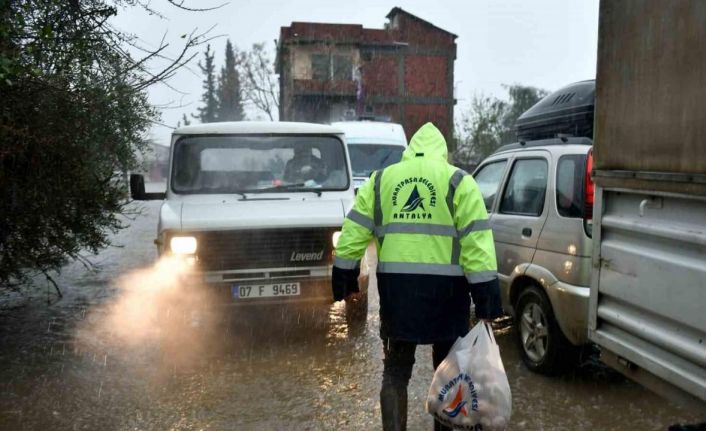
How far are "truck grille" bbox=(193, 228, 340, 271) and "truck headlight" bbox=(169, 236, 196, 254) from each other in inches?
2.2

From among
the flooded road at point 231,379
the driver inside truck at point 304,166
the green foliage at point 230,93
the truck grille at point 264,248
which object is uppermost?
the green foliage at point 230,93

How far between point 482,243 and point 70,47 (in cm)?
431

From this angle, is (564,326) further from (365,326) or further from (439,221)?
(365,326)

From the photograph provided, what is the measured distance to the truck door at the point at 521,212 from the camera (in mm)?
4848

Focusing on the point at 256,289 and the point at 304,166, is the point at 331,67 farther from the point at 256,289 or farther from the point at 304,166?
the point at 256,289

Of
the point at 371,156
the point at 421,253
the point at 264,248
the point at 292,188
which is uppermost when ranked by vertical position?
the point at 371,156

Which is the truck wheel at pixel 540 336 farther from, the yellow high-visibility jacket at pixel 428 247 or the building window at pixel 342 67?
the building window at pixel 342 67

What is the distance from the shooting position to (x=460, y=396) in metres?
3.14

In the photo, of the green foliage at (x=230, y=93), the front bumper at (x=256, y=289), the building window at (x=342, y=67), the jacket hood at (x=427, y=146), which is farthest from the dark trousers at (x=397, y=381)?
the green foliage at (x=230, y=93)

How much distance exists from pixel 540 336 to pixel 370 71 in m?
35.3

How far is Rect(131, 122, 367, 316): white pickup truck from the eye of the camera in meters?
5.50

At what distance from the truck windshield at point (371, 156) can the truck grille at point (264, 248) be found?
316 inches

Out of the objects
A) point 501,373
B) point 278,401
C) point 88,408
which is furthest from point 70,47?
point 501,373

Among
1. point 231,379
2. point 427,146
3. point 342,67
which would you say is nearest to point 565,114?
point 427,146
